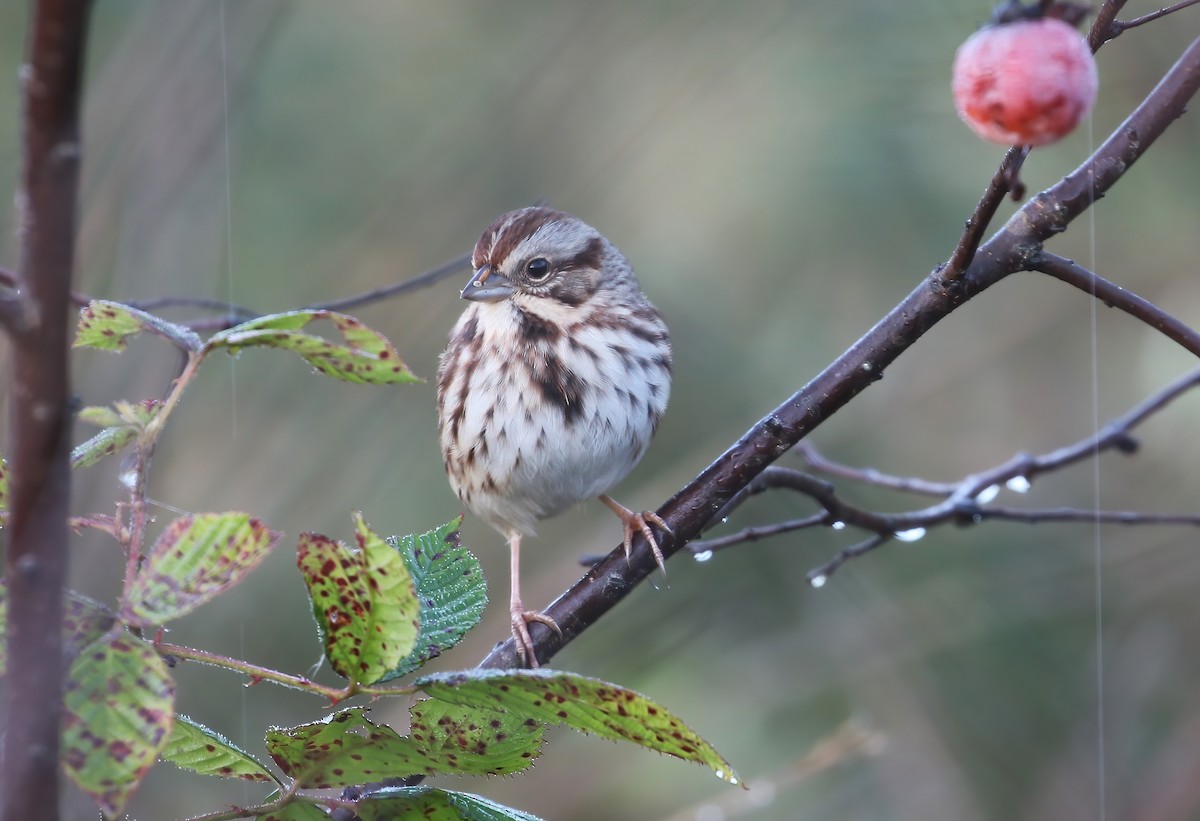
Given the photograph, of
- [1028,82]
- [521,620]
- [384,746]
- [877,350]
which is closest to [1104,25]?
[877,350]

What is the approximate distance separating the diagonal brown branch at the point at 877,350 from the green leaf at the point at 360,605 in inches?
22.6

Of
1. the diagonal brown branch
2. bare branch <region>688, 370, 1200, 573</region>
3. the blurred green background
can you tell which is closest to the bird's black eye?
bare branch <region>688, 370, 1200, 573</region>

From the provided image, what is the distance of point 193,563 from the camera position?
89cm

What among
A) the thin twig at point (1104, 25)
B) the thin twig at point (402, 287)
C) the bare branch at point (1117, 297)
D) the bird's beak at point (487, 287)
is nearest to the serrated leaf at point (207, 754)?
the thin twig at point (402, 287)

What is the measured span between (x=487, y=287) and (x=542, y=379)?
25 cm

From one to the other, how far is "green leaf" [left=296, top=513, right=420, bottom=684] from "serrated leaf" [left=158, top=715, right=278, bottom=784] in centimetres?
11

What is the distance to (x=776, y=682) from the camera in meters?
4.67

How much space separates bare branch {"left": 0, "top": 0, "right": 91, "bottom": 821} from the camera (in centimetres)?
56

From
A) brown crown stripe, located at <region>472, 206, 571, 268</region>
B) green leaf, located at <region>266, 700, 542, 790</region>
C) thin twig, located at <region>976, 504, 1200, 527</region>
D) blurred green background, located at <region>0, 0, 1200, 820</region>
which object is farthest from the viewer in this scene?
blurred green background, located at <region>0, 0, 1200, 820</region>

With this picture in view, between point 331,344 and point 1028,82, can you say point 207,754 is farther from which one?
point 1028,82

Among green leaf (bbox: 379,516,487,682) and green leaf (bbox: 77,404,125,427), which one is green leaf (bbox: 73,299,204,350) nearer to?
green leaf (bbox: 77,404,125,427)

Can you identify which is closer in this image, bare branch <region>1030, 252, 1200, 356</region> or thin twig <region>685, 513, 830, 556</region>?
bare branch <region>1030, 252, 1200, 356</region>

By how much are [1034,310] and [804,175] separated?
952 millimetres

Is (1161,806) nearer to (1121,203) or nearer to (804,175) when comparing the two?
(1121,203)
